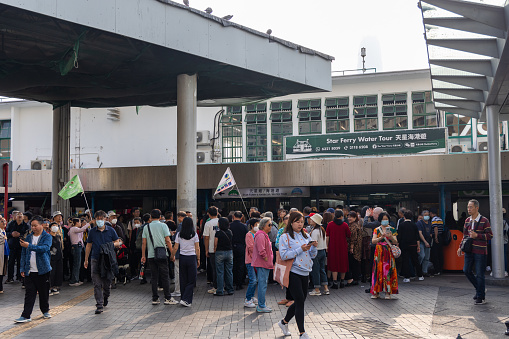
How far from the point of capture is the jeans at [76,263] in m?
13.8

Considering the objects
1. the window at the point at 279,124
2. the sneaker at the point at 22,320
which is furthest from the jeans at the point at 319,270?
the window at the point at 279,124

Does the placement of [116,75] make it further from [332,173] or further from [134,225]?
[332,173]

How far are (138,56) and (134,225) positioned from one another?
14.5 feet

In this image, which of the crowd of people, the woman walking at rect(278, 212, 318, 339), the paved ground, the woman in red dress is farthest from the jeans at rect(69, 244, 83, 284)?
the woman walking at rect(278, 212, 318, 339)

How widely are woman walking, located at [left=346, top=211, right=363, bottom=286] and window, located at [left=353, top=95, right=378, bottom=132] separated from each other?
447 inches

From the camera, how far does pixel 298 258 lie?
779 cm

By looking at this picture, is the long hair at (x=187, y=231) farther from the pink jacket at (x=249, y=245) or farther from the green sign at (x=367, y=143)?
the green sign at (x=367, y=143)

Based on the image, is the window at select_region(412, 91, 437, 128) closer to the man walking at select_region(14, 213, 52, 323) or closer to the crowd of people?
the crowd of people

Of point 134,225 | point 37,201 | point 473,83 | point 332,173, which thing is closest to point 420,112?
point 332,173

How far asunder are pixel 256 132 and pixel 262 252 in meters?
15.7

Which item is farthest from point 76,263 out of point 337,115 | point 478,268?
point 337,115

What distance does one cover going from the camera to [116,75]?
1559cm

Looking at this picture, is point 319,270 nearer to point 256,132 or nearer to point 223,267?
point 223,267

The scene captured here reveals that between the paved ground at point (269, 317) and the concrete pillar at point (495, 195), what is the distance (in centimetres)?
101
